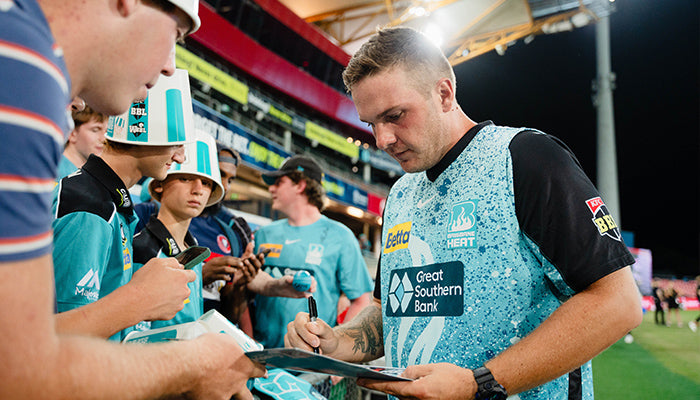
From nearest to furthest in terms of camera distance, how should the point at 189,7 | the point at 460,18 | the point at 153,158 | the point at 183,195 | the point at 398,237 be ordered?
1. the point at 189,7
2. the point at 398,237
3. the point at 153,158
4. the point at 183,195
5. the point at 460,18

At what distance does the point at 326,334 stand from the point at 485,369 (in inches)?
23.5

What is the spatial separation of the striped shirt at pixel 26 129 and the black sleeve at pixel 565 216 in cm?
121

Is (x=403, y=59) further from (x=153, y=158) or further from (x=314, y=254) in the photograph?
(x=314, y=254)

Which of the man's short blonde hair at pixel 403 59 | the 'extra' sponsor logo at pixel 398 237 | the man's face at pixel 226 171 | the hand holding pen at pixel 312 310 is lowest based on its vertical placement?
the hand holding pen at pixel 312 310

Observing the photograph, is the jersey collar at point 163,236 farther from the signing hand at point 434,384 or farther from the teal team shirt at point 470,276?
the signing hand at point 434,384

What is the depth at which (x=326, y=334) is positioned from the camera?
162 cm

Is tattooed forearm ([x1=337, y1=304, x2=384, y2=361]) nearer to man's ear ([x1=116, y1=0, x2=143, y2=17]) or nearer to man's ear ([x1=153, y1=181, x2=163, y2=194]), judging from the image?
man's ear ([x1=116, y1=0, x2=143, y2=17])

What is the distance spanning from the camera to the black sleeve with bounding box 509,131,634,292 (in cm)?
124

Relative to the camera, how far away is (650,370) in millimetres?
8297

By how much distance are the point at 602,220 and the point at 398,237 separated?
2.35ft

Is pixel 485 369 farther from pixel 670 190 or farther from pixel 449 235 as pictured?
pixel 670 190

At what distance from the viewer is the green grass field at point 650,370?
21.7 ft

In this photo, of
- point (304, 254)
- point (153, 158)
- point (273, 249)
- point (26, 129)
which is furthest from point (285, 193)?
point (26, 129)

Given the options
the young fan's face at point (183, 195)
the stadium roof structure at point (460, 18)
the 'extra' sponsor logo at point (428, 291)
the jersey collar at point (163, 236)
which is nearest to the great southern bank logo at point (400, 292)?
the 'extra' sponsor logo at point (428, 291)
